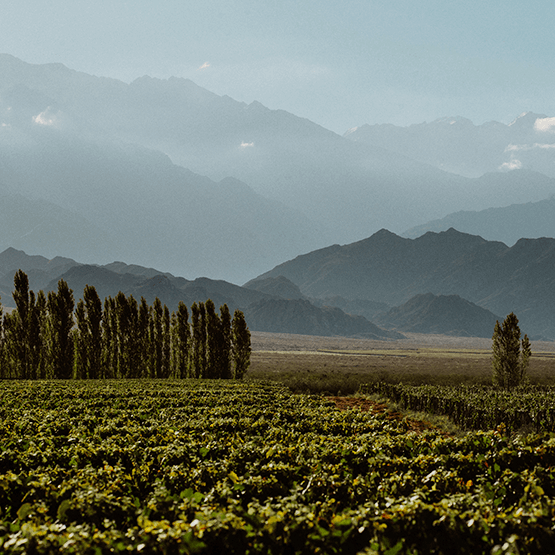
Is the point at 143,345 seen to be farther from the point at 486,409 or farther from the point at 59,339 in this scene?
the point at 486,409

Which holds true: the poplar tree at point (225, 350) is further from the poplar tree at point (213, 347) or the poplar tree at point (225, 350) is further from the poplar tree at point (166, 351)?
the poplar tree at point (166, 351)

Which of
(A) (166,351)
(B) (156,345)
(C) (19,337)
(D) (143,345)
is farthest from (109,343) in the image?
(C) (19,337)

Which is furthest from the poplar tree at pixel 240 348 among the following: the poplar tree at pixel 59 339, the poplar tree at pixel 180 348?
the poplar tree at pixel 59 339

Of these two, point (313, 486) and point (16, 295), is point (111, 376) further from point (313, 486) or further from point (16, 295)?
point (313, 486)

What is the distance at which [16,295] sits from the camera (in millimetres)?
47406

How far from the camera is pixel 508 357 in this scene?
Result: 3969cm

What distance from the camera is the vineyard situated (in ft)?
14.8

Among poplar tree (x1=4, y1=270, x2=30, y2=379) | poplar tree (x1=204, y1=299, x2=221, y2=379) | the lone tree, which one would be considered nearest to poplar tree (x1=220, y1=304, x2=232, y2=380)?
poplar tree (x1=204, y1=299, x2=221, y2=379)

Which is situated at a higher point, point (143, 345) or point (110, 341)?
point (110, 341)

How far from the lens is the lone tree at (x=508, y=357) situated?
39.3 m

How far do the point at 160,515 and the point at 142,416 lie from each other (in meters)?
8.76

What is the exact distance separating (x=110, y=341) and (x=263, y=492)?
50.1 metres

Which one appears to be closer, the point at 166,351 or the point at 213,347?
the point at 213,347

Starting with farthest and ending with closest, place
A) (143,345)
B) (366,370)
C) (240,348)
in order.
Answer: (366,370) < (143,345) < (240,348)
